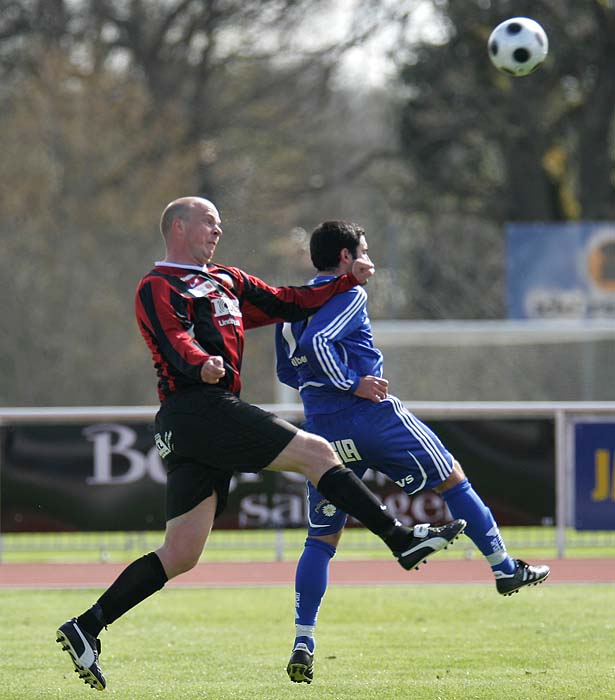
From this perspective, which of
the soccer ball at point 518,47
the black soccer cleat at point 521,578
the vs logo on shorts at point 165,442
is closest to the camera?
the vs logo on shorts at point 165,442

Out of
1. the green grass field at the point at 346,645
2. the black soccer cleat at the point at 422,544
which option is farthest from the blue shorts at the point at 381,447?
the green grass field at the point at 346,645

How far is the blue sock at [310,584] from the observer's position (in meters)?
7.34

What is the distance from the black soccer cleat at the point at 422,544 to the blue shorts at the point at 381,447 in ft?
2.41

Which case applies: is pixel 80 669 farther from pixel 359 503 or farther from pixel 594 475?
pixel 594 475

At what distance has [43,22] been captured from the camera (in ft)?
104

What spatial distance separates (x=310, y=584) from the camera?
7441mm

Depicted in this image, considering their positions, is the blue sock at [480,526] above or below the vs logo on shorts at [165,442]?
below

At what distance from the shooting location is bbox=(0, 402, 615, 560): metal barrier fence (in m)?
13.3

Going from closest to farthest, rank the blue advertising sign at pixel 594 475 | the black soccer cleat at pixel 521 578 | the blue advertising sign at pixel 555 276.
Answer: the black soccer cleat at pixel 521 578
the blue advertising sign at pixel 594 475
the blue advertising sign at pixel 555 276

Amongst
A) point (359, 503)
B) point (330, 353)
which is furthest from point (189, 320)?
point (359, 503)

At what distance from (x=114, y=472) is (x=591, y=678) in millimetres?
6788

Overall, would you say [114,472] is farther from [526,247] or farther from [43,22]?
[43,22]

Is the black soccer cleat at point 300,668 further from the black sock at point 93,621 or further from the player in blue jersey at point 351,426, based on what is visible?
the black sock at point 93,621

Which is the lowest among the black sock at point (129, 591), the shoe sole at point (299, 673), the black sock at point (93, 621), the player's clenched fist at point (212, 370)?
the shoe sole at point (299, 673)
